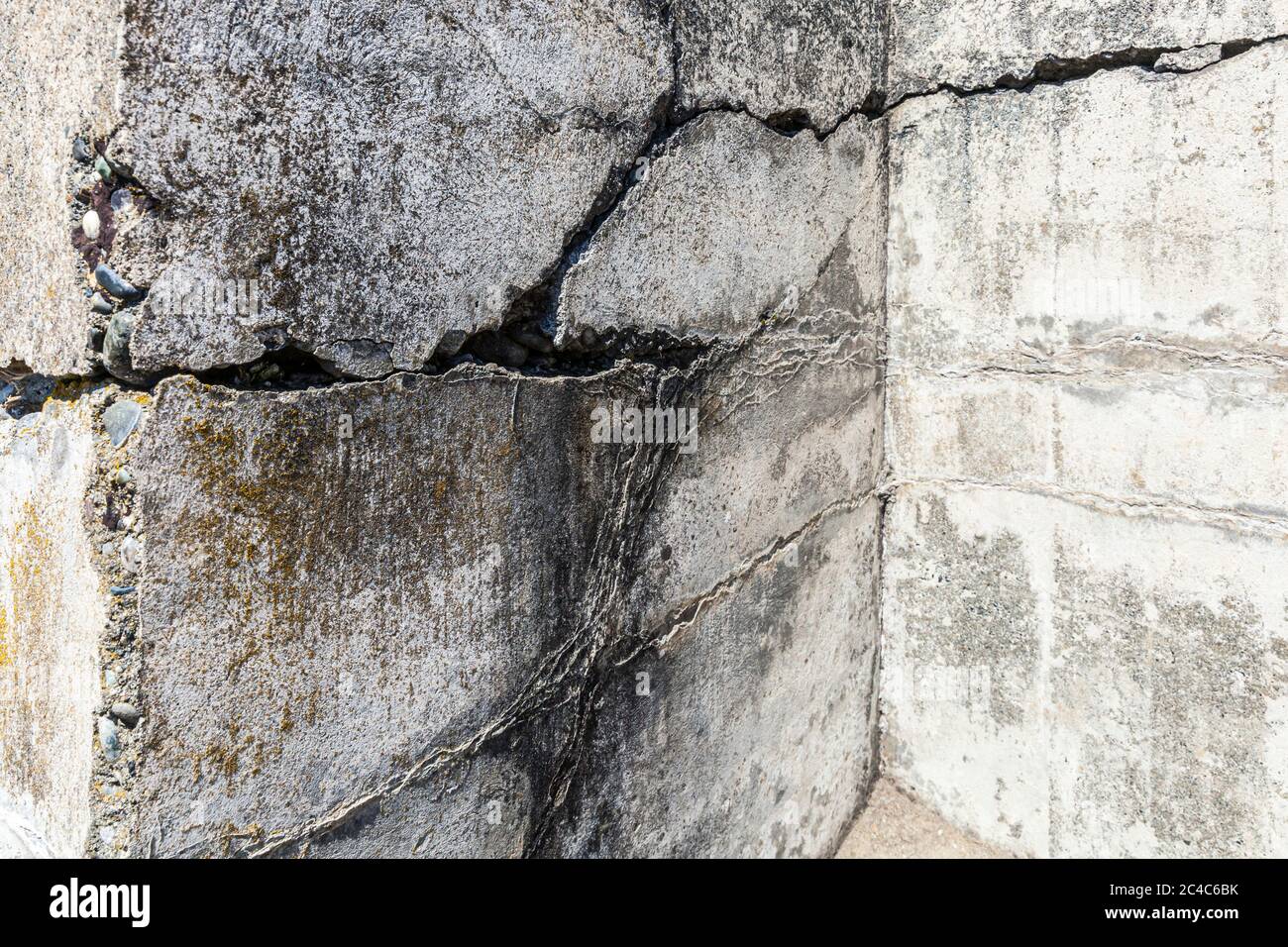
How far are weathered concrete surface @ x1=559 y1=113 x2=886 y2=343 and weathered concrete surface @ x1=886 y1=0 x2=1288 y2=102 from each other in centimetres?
21

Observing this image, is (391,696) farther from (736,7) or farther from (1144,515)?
(1144,515)

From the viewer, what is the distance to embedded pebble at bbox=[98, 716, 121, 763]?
0.89 metres

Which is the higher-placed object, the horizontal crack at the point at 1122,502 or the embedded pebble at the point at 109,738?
the horizontal crack at the point at 1122,502

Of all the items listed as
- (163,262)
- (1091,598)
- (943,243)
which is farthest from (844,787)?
(163,262)

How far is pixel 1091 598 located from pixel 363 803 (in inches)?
63.4

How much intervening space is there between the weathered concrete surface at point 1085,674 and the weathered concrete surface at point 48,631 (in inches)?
71.8

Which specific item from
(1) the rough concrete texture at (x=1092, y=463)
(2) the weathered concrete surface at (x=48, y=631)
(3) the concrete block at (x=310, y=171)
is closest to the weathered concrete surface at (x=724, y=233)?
(3) the concrete block at (x=310, y=171)

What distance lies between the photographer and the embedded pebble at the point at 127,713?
88 cm

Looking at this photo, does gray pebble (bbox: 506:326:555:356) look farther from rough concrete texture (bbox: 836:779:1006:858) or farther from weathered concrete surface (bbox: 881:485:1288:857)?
rough concrete texture (bbox: 836:779:1006:858)

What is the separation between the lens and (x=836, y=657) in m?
2.06

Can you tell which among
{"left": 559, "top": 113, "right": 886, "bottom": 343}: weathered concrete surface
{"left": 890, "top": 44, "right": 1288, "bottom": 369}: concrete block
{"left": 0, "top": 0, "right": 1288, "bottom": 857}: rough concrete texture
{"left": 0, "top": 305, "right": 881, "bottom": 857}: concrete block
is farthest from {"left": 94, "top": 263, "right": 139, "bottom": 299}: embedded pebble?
{"left": 890, "top": 44, "right": 1288, "bottom": 369}: concrete block

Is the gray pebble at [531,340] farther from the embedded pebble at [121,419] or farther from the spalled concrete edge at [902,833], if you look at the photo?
the spalled concrete edge at [902,833]

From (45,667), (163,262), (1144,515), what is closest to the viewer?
(163,262)

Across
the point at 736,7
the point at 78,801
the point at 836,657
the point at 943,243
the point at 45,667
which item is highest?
the point at 736,7
